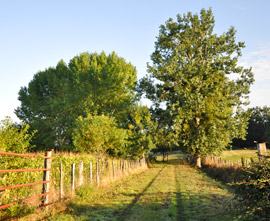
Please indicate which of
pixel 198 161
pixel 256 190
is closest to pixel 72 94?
pixel 198 161

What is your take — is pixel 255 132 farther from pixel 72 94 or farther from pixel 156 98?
pixel 72 94

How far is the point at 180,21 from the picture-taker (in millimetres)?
34781

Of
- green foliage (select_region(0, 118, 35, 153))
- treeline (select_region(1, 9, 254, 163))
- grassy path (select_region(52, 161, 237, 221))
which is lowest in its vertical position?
grassy path (select_region(52, 161, 237, 221))

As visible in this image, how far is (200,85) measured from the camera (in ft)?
99.7

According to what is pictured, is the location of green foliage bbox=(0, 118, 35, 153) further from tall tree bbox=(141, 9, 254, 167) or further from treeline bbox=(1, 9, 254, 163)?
tall tree bbox=(141, 9, 254, 167)

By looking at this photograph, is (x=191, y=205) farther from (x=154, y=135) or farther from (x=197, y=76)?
(x=154, y=135)

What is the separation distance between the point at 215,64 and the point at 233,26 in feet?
19.1

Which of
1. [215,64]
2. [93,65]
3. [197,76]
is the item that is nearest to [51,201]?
[197,76]

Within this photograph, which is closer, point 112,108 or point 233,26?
point 233,26

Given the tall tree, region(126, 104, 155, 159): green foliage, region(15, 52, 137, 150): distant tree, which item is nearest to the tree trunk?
the tall tree

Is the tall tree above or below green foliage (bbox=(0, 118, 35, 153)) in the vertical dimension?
above

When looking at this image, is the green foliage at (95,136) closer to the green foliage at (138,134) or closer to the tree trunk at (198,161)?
the green foliage at (138,134)

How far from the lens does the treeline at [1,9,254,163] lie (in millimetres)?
30375

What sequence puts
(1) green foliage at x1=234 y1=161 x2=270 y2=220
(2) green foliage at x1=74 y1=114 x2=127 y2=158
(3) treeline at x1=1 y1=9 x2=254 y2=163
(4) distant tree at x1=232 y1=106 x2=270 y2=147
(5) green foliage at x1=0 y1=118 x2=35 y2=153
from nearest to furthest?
(1) green foliage at x1=234 y1=161 x2=270 y2=220, (5) green foliage at x1=0 y1=118 x2=35 y2=153, (2) green foliage at x1=74 y1=114 x2=127 y2=158, (3) treeline at x1=1 y1=9 x2=254 y2=163, (4) distant tree at x1=232 y1=106 x2=270 y2=147
